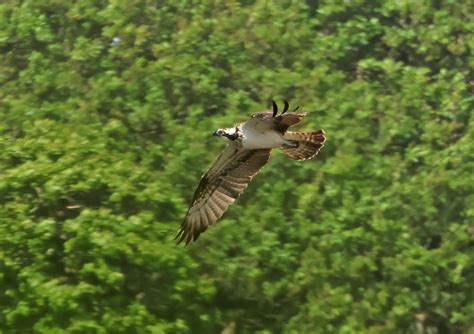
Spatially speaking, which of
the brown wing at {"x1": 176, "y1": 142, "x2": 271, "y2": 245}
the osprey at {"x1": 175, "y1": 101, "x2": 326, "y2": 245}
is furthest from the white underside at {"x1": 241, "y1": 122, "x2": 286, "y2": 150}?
the brown wing at {"x1": 176, "y1": 142, "x2": 271, "y2": 245}

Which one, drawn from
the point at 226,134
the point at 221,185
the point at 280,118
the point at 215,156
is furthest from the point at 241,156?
the point at 215,156

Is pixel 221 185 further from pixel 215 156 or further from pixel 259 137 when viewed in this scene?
pixel 215 156

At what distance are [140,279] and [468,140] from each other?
21.3 feet

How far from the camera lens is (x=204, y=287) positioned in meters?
15.1

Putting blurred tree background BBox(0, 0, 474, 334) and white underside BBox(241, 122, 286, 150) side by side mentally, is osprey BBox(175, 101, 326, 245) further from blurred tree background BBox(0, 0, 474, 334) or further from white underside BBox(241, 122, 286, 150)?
blurred tree background BBox(0, 0, 474, 334)

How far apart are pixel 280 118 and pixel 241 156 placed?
69.7 inches

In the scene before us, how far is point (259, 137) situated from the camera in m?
10.7

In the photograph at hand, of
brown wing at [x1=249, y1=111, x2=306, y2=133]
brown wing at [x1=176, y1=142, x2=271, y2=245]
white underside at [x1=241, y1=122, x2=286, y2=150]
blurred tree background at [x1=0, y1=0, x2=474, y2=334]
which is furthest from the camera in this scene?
blurred tree background at [x1=0, y1=0, x2=474, y2=334]

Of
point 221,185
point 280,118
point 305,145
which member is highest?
point 280,118

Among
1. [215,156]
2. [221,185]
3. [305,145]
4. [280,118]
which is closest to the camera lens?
[280,118]

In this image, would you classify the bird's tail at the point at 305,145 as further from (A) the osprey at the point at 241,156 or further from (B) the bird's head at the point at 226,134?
(B) the bird's head at the point at 226,134

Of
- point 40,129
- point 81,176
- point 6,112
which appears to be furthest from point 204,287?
point 6,112

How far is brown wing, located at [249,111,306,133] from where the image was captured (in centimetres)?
1002

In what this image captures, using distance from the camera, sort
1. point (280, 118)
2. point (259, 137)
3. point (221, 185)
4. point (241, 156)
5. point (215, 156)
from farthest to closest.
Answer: point (215, 156) → point (221, 185) → point (241, 156) → point (259, 137) → point (280, 118)
